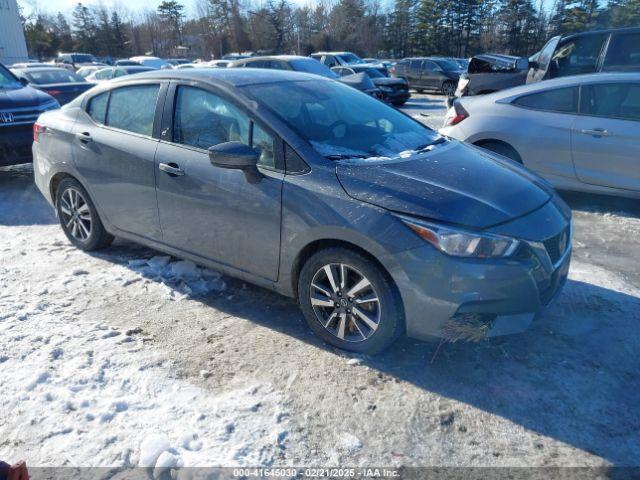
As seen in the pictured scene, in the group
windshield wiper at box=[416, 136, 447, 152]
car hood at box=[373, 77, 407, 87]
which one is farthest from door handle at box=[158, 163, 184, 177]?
car hood at box=[373, 77, 407, 87]

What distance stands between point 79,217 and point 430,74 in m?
20.5

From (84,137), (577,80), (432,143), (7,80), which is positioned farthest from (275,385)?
(7,80)

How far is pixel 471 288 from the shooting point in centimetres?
276

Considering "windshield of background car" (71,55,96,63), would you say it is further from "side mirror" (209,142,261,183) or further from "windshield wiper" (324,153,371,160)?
"windshield wiper" (324,153,371,160)

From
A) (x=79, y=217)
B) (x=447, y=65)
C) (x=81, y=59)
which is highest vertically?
(x=447, y=65)

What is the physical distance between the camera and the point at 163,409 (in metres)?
2.71

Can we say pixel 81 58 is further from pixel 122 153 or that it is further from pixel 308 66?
pixel 122 153

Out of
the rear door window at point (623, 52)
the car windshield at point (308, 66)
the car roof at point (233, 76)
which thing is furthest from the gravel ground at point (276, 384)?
the car windshield at point (308, 66)

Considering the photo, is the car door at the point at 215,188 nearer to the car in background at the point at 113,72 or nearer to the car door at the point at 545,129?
the car door at the point at 545,129

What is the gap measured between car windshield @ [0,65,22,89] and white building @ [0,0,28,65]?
2666cm

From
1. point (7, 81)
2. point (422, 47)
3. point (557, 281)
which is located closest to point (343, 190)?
point (557, 281)

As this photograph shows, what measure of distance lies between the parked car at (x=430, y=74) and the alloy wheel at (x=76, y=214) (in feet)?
65.0

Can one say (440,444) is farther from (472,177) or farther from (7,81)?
(7,81)

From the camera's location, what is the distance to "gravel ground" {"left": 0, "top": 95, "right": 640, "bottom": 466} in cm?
246
